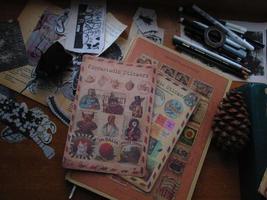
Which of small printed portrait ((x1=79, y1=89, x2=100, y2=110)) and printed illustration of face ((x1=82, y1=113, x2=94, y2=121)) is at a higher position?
small printed portrait ((x1=79, y1=89, x2=100, y2=110))

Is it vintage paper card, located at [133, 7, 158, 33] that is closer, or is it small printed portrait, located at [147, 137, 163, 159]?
small printed portrait, located at [147, 137, 163, 159]

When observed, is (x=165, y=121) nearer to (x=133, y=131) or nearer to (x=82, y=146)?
(x=133, y=131)

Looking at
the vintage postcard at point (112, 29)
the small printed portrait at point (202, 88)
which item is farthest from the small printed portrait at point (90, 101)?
the small printed portrait at point (202, 88)

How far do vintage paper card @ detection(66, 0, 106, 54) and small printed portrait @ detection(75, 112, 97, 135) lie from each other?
0.48 feet

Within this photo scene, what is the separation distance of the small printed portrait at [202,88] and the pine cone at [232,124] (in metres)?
0.05

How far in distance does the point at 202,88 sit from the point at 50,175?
0.36 meters

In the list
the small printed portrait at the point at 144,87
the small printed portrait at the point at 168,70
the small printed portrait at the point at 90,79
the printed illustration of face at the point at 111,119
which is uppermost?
the small printed portrait at the point at 168,70

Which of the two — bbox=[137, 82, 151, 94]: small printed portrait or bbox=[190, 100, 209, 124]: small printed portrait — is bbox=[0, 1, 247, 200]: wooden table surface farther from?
bbox=[137, 82, 151, 94]: small printed portrait

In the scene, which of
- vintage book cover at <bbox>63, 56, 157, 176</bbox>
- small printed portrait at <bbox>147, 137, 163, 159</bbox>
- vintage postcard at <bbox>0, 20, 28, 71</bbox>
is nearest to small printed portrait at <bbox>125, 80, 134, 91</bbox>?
vintage book cover at <bbox>63, 56, 157, 176</bbox>

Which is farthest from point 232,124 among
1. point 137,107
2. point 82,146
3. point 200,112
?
point 82,146

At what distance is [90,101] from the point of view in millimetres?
727

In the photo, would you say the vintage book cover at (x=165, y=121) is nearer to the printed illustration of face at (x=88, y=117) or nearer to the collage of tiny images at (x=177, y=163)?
the collage of tiny images at (x=177, y=163)

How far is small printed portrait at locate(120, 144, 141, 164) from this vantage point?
699mm

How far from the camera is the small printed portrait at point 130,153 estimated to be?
0.70 metres
